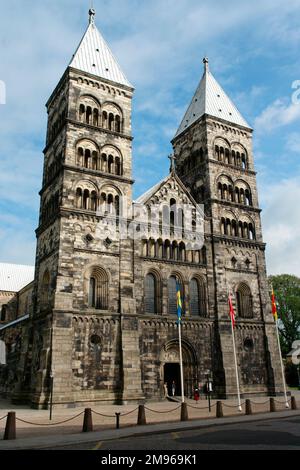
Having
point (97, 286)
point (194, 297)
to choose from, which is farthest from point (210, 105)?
point (97, 286)

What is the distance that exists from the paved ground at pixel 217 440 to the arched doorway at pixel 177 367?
14.8m

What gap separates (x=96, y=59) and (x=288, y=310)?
47.5 m

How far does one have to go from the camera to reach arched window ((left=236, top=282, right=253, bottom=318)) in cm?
3894

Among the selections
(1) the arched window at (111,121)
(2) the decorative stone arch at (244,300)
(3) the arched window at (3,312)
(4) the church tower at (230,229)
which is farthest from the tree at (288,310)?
(3) the arched window at (3,312)

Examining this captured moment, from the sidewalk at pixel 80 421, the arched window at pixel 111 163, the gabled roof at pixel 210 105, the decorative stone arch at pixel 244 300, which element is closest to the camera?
the sidewalk at pixel 80 421

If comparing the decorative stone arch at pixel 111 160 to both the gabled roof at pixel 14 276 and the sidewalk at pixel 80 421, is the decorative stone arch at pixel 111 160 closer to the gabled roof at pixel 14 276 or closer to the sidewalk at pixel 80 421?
the sidewalk at pixel 80 421

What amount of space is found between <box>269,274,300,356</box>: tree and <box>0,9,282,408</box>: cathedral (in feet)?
88.3

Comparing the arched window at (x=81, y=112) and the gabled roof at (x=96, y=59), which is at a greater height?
the gabled roof at (x=96, y=59)

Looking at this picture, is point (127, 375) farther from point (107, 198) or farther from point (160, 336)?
point (107, 198)

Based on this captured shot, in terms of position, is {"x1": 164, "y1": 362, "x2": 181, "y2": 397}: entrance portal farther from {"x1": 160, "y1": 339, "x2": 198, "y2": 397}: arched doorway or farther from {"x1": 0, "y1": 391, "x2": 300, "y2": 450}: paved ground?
{"x1": 0, "y1": 391, "x2": 300, "y2": 450}: paved ground

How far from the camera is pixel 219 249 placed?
39.0 m

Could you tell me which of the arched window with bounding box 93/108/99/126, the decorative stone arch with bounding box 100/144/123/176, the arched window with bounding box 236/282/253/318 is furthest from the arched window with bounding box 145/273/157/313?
the arched window with bounding box 93/108/99/126

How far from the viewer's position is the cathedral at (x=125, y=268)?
3023cm

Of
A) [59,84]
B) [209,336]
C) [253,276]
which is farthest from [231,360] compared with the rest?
[59,84]
